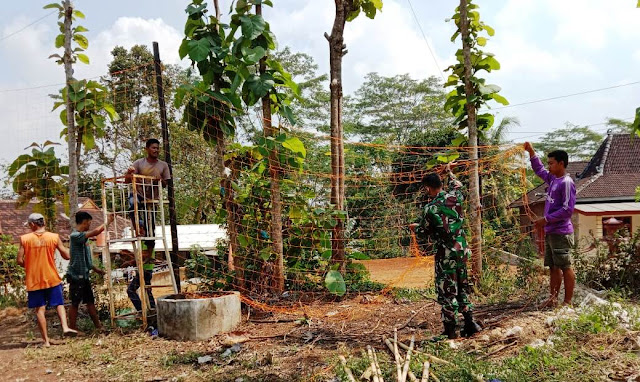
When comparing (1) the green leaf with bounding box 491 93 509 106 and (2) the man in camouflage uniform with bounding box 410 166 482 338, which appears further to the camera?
(1) the green leaf with bounding box 491 93 509 106

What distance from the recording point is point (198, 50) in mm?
6152

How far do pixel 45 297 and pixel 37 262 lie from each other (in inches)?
15.6

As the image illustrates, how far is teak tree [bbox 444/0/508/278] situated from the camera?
696 centimetres

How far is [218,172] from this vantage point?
6.70 m

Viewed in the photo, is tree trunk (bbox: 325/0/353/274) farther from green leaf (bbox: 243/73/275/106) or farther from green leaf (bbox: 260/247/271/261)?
green leaf (bbox: 243/73/275/106)

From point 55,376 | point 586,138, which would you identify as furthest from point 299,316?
point 586,138

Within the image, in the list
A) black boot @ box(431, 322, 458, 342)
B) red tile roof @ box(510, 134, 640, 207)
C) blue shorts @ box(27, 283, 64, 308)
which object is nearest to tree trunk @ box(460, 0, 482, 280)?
black boot @ box(431, 322, 458, 342)

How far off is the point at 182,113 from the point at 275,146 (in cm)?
134

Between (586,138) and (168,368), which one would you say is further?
(586,138)

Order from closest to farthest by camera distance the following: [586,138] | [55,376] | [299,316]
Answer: [55,376] → [299,316] → [586,138]

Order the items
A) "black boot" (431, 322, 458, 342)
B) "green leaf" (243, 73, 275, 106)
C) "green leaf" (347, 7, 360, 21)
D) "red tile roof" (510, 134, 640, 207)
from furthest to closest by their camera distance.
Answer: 1. "red tile roof" (510, 134, 640, 207)
2. "green leaf" (347, 7, 360, 21)
3. "green leaf" (243, 73, 275, 106)
4. "black boot" (431, 322, 458, 342)

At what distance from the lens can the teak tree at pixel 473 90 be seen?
6.96m

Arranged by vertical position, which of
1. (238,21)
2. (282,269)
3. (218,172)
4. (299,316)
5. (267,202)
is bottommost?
(299,316)

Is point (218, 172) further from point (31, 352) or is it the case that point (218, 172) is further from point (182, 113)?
point (31, 352)
